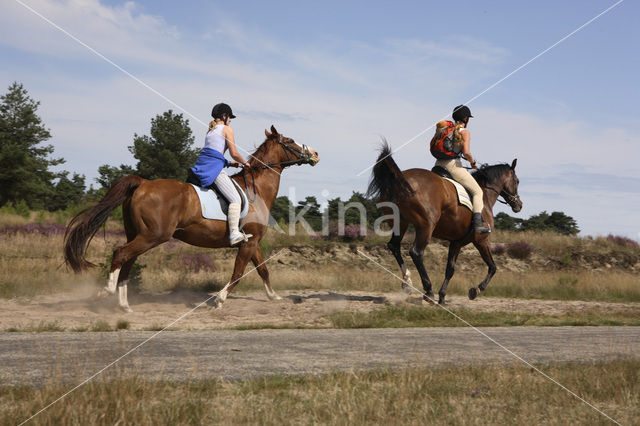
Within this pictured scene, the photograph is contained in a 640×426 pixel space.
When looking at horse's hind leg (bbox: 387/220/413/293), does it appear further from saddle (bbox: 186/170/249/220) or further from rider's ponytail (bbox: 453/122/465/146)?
saddle (bbox: 186/170/249/220)

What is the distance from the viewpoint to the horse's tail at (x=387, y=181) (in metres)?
12.0

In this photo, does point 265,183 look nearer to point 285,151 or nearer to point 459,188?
point 285,151

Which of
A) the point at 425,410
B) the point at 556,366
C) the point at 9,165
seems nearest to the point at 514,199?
the point at 556,366

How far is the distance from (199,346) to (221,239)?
4.44m

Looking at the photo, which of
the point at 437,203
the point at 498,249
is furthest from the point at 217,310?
the point at 498,249

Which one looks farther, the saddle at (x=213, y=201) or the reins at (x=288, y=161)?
the reins at (x=288, y=161)

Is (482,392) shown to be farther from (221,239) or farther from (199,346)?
(221,239)

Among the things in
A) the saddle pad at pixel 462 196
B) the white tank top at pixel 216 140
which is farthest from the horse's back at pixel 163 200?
the saddle pad at pixel 462 196

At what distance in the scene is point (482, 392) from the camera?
5.03 meters

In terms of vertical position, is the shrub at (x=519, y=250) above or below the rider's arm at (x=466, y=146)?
below

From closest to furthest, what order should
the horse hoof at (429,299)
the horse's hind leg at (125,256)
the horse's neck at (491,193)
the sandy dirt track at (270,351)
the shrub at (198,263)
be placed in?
the sandy dirt track at (270,351)
the horse's hind leg at (125,256)
the horse hoof at (429,299)
the horse's neck at (491,193)
the shrub at (198,263)

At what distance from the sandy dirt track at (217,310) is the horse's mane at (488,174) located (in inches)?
119

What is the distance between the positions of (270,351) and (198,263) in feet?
42.0

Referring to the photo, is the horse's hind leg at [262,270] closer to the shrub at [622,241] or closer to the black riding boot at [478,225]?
the black riding boot at [478,225]
